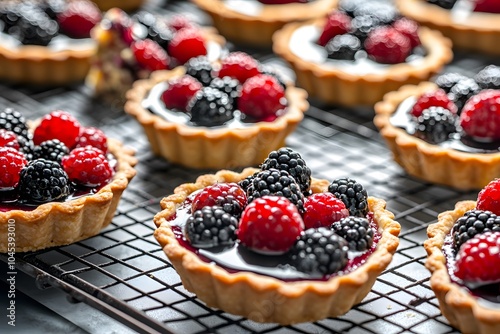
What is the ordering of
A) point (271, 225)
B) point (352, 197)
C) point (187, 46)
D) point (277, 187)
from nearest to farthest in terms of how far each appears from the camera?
point (271, 225)
point (277, 187)
point (352, 197)
point (187, 46)

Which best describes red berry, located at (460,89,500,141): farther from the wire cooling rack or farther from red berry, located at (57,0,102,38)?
red berry, located at (57,0,102,38)

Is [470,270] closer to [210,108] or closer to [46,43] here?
[210,108]

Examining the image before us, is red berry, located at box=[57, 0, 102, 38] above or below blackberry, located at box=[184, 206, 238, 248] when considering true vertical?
below

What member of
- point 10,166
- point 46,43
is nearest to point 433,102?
point 10,166

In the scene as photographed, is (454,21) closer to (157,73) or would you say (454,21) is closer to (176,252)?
(157,73)

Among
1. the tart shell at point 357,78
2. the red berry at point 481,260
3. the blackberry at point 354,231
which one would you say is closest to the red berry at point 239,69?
the tart shell at point 357,78

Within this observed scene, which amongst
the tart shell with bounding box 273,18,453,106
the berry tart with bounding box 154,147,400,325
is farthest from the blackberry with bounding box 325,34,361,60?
the berry tart with bounding box 154,147,400,325

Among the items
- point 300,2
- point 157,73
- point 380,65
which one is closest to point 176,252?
point 157,73
